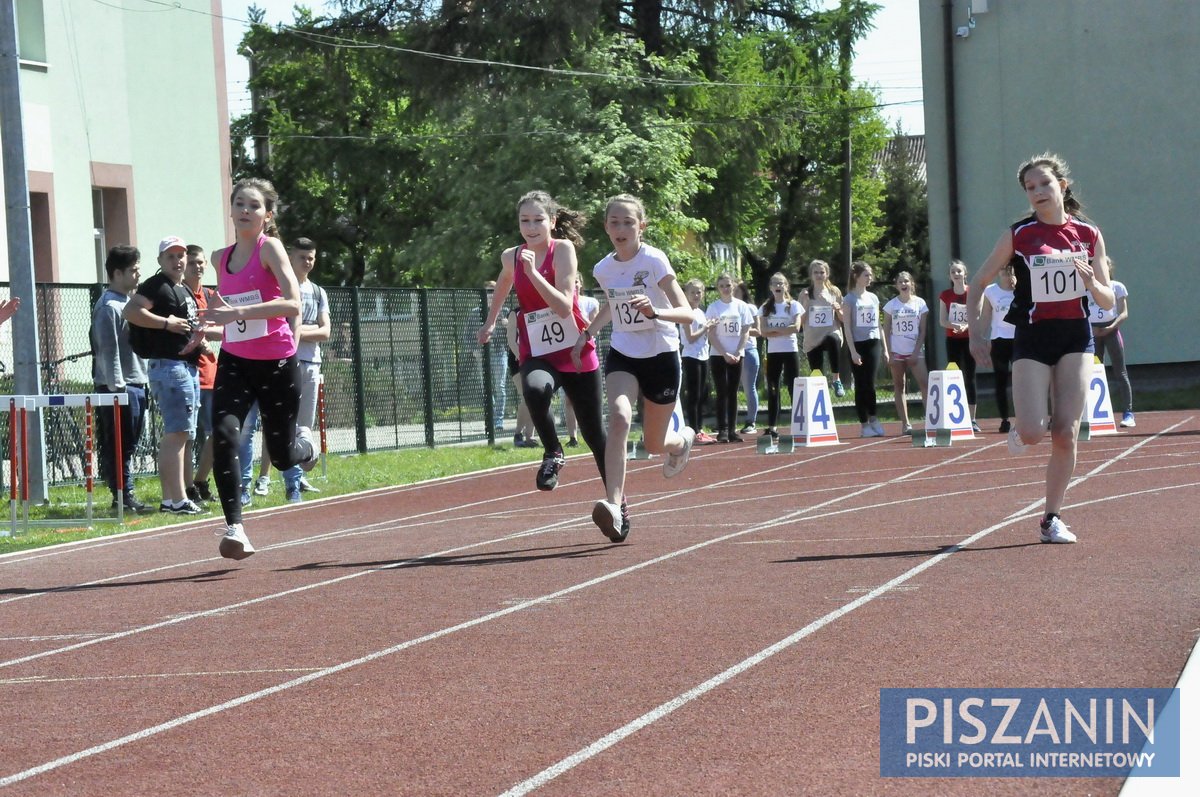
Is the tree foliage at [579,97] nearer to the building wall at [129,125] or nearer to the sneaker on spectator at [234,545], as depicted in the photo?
the building wall at [129,125]

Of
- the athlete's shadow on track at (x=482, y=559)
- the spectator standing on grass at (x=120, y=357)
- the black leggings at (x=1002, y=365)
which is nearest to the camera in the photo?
the athlete's shadow on track at (x=482, y=559)

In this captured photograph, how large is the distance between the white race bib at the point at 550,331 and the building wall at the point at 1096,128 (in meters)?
18.0

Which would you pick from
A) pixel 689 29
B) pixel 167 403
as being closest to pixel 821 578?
pixel 167 403

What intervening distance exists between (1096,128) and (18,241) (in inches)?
700

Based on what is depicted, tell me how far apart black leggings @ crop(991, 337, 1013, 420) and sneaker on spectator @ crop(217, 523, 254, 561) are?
10073mm

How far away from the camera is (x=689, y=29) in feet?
123

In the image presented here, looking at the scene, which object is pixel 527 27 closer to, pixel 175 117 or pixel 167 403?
pixel 175 117

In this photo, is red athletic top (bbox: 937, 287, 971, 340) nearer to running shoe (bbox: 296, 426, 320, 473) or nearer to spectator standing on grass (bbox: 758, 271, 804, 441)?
spectator standing on grass (bbox: 758, 271, 804, 441)

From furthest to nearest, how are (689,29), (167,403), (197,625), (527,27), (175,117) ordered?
(689,29)
(527,27)
(175,117)
(167,403)
(197,625)

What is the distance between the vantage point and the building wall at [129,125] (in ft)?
77.5

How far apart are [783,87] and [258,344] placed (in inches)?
1492

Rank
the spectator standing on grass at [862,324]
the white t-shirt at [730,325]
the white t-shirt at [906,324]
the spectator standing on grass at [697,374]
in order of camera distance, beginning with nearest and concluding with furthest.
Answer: the spectator standing on grass at [862,324]
the white t-shirt at [906,324]
the spectator standing on grass at [697,374]
the white t-shirt at [730,325]

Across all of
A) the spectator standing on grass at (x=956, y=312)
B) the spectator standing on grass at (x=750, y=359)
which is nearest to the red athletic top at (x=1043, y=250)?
the spectator standing on grass at (x=956, y=312)

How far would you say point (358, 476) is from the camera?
632 inches
